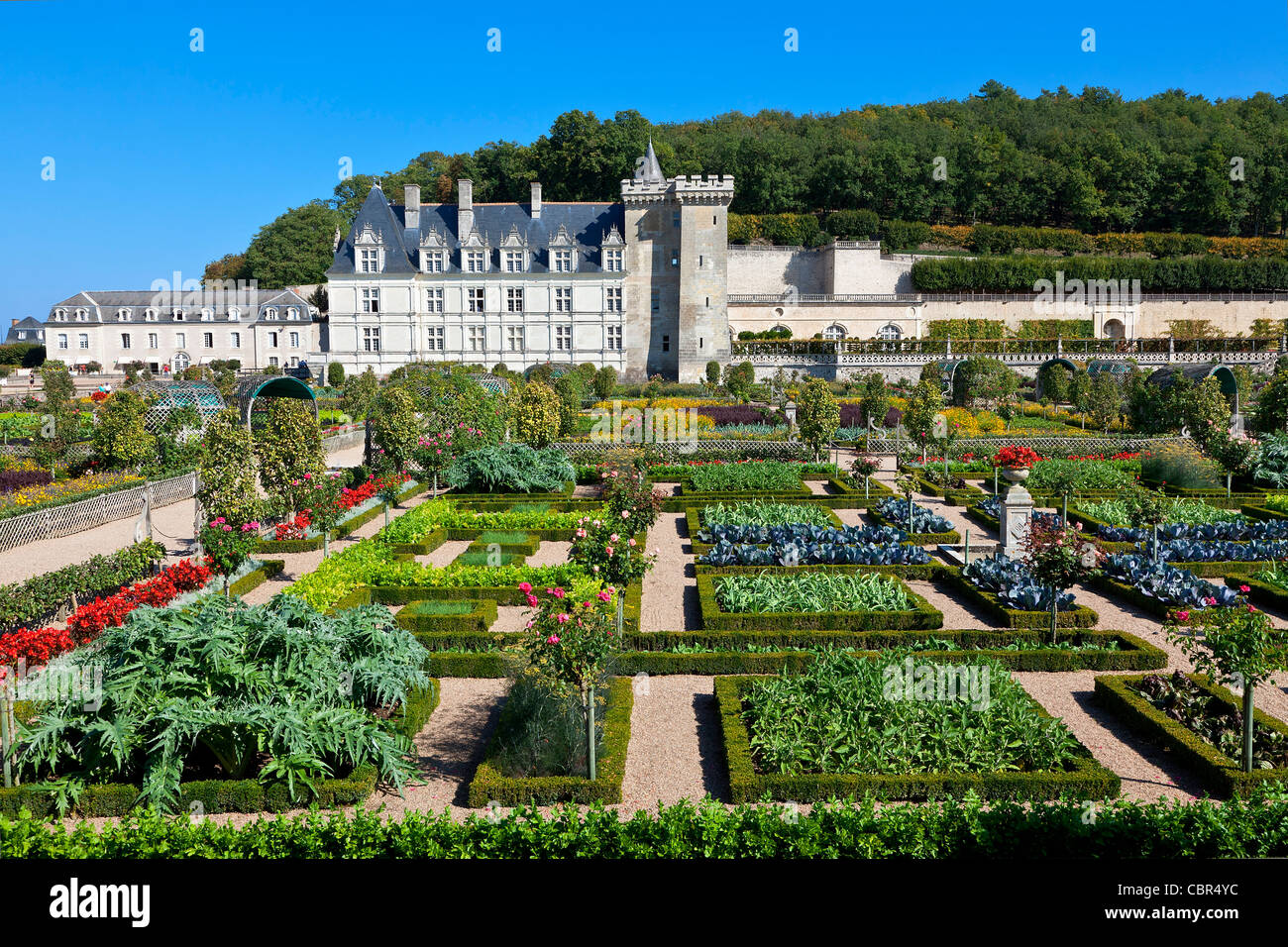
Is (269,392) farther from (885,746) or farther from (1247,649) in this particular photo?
(1247,649)

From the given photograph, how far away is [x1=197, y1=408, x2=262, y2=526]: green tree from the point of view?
14469 millimetres

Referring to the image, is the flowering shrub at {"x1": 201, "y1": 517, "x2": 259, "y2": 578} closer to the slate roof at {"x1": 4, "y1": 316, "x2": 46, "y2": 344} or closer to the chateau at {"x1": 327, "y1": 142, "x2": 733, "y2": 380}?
the chateau at {"x1": 327, "y1": 142, "x2": 733, "y2": 380}

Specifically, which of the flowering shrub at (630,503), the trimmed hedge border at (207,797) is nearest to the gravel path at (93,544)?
the trimmed hedge border at (207,797)

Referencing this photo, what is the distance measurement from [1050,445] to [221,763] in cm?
2516

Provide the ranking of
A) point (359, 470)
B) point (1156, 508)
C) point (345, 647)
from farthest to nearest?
point (359, 470) → point (1156, 508) → point (345, 647)

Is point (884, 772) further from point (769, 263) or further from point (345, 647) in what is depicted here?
point (769, 263)

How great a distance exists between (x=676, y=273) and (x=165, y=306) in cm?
3352

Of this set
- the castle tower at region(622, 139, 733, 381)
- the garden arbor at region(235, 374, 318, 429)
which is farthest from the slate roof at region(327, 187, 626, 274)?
the garden arbor at region(235, 374, 318, 429)

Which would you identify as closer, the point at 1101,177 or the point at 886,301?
the point at 886,301

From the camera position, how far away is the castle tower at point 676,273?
5356 cm

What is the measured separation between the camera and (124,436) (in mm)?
23281

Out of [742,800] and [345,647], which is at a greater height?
[345,647]
